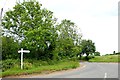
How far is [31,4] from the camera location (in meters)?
45.7

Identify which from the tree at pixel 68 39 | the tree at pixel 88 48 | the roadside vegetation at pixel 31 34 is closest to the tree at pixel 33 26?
the roadside vegetation at pixel 31 34

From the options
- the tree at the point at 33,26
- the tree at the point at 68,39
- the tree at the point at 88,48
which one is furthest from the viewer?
the tree at the point at 88,48

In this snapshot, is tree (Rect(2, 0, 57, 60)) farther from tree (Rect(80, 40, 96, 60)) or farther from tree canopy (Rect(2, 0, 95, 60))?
tree (Rect(80, 40, 96, 60))

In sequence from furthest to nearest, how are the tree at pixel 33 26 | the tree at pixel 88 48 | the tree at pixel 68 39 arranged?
1. the tree at pixel 88 48
2. the tree at pixel 68 39
3. the tree at pixel 33 26

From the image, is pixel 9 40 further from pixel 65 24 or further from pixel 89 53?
pixel 89 53

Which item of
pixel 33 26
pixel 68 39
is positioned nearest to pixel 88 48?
pixel 68 39

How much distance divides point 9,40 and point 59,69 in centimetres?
1080

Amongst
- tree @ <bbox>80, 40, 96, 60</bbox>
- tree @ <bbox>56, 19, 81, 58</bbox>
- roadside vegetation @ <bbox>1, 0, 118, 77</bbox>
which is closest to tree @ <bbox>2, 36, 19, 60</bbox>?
roadside vegetation @ <bbox>1, 0, 118, 77</bbox>

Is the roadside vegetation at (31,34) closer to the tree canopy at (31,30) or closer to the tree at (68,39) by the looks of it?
the tree canopy at (31,30)

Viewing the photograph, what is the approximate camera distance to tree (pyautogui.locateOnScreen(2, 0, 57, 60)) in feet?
139

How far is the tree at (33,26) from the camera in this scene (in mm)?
42250

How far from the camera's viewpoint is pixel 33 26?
144ft

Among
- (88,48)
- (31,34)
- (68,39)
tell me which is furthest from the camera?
(88,48)

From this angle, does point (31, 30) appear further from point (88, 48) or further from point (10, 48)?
point (88, 48)
